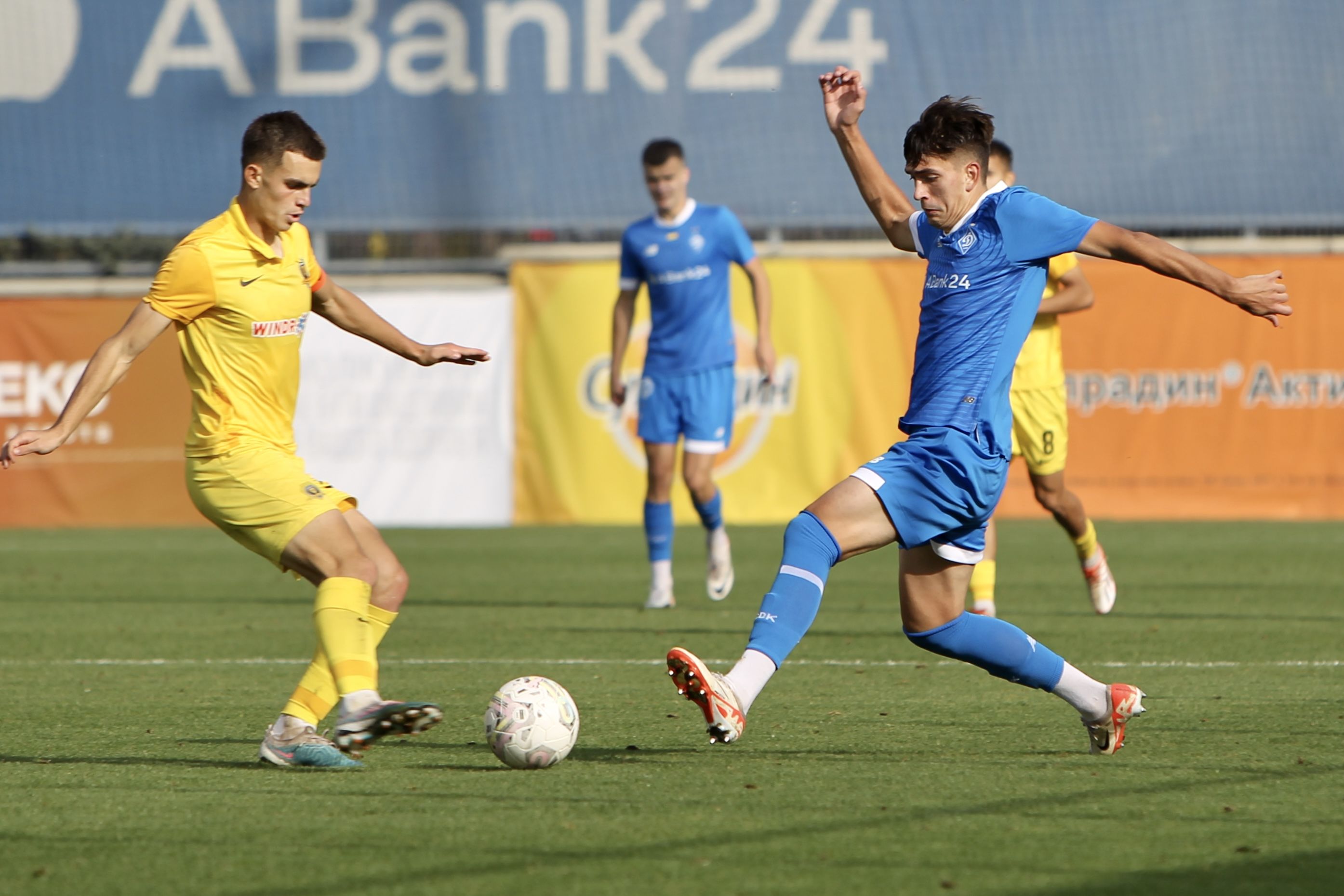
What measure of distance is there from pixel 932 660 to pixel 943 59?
11185 millimetres

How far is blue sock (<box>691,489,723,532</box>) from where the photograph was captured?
34.0ft

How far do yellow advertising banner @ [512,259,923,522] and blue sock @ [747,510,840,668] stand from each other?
10.4 metres

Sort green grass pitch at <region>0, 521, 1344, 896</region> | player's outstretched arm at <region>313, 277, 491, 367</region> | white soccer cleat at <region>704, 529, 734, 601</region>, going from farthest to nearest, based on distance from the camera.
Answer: white soccer cleat at <region>704, 529, 734, 601</region>
player's outstretched arm at <region>313, 277, 491, 367</region>
green grass pitch at <region>0, 521, 1344, 896</region>

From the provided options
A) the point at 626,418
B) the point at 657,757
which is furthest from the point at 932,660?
the point at 626,418

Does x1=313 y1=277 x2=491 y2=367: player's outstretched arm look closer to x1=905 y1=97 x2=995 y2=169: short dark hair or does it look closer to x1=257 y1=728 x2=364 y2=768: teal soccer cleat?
x1=257 y1=728 x2=364 y2=768: teal soccer cleat

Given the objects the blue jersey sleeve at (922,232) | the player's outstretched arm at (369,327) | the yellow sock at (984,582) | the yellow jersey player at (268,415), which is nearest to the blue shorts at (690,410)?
the yellow sock at (984,582)

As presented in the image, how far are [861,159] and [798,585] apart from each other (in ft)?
4.75

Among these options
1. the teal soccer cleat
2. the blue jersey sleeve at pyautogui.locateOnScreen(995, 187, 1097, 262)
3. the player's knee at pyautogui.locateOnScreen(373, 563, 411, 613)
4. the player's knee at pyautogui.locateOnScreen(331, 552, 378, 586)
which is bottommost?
the teal soccer cleat

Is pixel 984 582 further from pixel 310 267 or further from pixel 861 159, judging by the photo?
pixel 310 267

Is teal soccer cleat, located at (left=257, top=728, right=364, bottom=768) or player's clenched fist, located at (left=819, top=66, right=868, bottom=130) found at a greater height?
player's clenched fist, located at (left=819, top=66, right=868, bottom=130)

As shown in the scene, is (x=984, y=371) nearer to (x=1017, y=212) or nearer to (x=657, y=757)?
(x=1017, y=212)

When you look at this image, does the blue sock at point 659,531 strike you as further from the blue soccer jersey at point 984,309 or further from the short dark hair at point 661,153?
the blue soccer jersey at point 984,309

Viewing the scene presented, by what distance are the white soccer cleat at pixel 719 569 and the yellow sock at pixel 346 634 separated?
15.9 feet

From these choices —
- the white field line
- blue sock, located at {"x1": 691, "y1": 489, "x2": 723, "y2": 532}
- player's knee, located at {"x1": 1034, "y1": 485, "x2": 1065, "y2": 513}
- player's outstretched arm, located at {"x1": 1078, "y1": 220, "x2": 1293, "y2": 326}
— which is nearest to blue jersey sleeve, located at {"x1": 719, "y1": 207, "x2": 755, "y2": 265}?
blue sock, located at {"x1": 691, "y1": 489, "x2": 723, "y2": 532}
